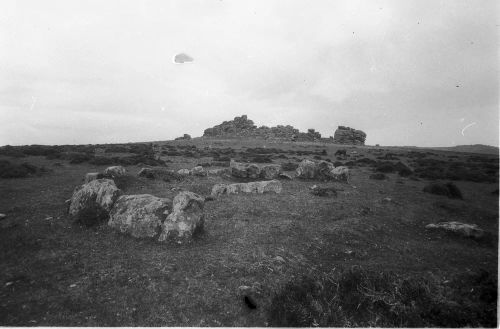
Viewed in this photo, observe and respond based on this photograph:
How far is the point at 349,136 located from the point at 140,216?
299ft

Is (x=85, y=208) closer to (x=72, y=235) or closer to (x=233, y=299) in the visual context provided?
(x=72, y=235)

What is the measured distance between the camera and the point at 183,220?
9086mm

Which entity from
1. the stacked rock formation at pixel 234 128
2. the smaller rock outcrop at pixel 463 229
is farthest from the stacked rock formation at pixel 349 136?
the smaller rock outcrop at pixel 463 229

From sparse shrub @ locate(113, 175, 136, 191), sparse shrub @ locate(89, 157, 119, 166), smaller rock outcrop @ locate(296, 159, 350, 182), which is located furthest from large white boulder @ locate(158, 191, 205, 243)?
sparse shrub @ locate(89, 157, 119, 166)

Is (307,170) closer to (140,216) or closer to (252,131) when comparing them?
(140,216)

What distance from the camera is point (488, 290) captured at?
237 inches

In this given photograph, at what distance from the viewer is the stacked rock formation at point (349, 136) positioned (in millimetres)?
91125

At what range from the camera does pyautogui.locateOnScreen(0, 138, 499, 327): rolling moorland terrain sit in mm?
5438

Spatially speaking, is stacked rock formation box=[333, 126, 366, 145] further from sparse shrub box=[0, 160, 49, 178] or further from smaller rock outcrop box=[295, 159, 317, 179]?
sparse shrub box=[0, 160, 49, 178]

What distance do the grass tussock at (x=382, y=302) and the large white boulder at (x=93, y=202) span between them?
7.44 m

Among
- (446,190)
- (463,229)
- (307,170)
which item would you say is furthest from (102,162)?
(446,190)

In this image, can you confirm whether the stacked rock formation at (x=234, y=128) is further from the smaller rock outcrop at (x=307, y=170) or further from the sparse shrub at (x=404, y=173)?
the smaller rock outcrop at (x=307, y=170)

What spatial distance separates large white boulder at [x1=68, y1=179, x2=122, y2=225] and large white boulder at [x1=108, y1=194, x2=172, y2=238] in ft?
2.05

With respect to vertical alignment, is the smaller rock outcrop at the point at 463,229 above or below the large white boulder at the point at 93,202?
below
